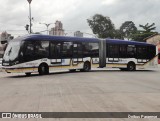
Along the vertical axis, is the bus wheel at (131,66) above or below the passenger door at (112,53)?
below

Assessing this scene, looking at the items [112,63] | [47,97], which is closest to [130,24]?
[112,63]

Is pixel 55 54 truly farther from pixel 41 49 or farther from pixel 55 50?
pixel 41 49

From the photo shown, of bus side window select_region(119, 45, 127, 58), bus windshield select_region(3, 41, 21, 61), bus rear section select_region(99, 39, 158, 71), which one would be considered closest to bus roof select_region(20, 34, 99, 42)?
bus windshield select_region(3, 41, 21, 61)

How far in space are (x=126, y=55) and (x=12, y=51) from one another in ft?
42.5

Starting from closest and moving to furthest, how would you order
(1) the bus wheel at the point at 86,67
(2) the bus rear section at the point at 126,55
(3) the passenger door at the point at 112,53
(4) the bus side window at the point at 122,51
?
(1) the bus wheel at the point at 86,67, (2) the bus rear section at the point at 126,55, (3) the passenger door at the point at 112,53, (4) the bus side window at the point at 122,51

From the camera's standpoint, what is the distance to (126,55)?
117 feet

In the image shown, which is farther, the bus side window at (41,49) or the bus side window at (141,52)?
the bus side window at (141,52)

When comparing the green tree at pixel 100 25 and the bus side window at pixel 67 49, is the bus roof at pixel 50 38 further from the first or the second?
the green tree at pixel 100 25

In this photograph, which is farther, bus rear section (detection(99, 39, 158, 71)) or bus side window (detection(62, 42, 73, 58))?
bus rear section (detection(99, 39, 158, 71))

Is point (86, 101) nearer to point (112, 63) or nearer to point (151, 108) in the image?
point (151, 108)

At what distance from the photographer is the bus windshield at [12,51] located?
26028 millimetres

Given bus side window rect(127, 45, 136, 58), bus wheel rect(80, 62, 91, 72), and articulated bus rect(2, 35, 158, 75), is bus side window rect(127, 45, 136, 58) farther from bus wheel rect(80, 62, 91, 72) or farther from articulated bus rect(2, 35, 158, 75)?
bus wheel rect(80, 62, 91, 72)

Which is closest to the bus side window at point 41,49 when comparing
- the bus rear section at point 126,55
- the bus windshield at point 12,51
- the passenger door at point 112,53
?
the bus windshield at point 12,51

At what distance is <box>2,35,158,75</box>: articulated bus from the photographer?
26344 mm
